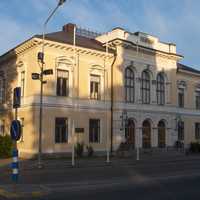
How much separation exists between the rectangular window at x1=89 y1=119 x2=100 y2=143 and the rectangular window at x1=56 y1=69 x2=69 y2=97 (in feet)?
12.8

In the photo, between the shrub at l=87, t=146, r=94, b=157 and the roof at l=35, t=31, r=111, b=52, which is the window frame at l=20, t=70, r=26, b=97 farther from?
the shrub at l=87, t=146, r=94, b=157

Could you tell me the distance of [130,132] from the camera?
3784 centimetres

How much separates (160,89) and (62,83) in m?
12.3

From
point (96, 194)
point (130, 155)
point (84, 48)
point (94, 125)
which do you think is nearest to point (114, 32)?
point (84, 48)

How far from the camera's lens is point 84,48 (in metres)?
34.6

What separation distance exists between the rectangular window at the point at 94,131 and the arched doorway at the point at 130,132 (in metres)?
3.19

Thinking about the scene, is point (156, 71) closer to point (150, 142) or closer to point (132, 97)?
point (132, 97)

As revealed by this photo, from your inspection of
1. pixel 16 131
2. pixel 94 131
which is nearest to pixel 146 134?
pixel 94 131

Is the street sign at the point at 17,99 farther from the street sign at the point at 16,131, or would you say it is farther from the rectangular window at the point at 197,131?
the rectangular window at the point at 197,131

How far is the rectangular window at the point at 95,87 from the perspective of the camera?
117 ft

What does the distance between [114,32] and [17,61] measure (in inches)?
389

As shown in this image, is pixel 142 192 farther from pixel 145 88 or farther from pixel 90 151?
Answer: pixel 145 88

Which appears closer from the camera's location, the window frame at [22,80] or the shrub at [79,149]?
the shrub at [79,149]

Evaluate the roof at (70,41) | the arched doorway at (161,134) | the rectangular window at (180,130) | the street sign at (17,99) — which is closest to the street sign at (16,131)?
the street sign at (17,99)
